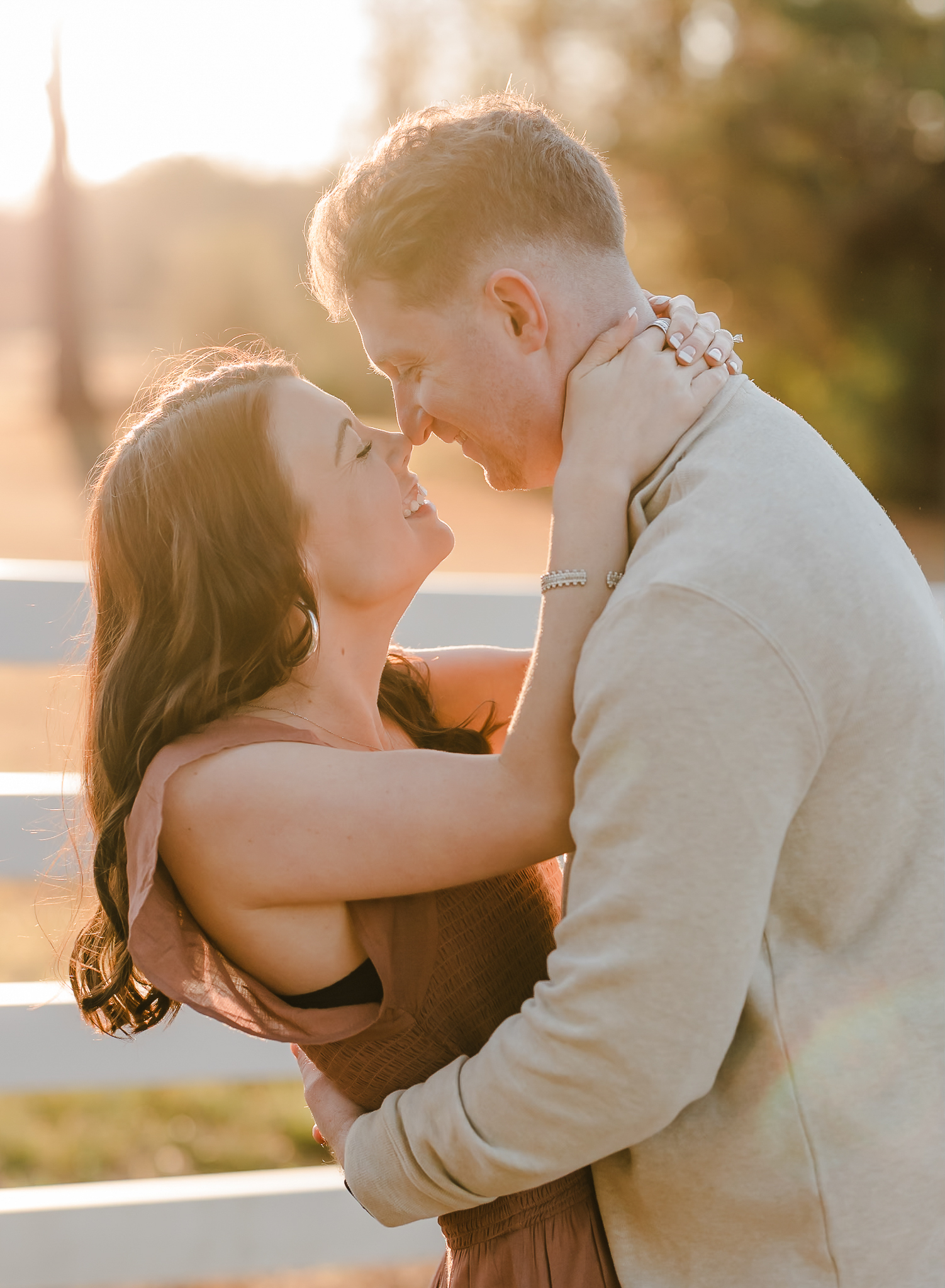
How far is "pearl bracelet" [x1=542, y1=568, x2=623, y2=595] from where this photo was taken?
1.43 metres

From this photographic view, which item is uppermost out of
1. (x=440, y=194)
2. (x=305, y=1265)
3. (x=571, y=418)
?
(x=440, y=194)

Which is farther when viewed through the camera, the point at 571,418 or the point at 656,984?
the point at 571,418

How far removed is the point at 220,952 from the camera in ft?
5.30

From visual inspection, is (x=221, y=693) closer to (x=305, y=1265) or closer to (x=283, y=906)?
(x=283, y=906)

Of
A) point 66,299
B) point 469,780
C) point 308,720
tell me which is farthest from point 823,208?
point 469,780

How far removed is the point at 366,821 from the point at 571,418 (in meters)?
0.58

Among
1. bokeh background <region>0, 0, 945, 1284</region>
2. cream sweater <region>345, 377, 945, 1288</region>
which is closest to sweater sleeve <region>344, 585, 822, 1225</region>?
cream sweater <region>345, 377, 945, 1288</region>

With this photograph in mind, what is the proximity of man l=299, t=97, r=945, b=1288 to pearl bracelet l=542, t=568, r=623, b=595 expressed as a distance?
0.21 ft

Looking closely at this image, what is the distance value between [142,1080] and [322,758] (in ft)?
5.16

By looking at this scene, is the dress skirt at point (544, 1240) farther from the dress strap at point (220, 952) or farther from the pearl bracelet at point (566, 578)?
the pearl bracelet at point (566, 578)

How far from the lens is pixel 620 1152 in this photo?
148 centimetres

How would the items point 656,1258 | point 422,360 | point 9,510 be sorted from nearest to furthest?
point 656,1258 < point 422,360 < point 9,510

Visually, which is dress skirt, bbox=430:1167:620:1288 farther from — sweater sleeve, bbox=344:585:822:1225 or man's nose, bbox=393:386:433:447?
man's nose, bbox=393:386:433:447

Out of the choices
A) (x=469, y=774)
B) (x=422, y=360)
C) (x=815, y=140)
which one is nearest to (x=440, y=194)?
(x=422, y=360)
